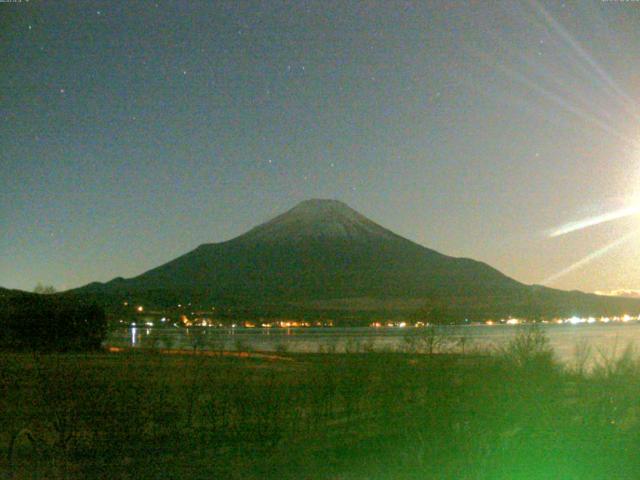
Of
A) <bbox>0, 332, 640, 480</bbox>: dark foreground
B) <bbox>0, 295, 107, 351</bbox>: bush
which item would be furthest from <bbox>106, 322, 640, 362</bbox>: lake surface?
<bbox>0, 332, 640, 480</bbox>: dark foreground

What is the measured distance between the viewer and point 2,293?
44375 millimetres

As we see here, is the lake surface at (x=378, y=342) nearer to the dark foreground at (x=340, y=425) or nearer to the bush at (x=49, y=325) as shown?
the bush at (x=49, y=325)

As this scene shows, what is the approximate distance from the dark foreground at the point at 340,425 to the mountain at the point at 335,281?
48495 mm

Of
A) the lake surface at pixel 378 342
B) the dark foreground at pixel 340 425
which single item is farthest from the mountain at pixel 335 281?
the dark foreground at pixel 340 425

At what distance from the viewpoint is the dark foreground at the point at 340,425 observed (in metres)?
11.3

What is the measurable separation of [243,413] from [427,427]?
3.00 m

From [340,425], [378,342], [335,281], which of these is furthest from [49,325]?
[335,281]

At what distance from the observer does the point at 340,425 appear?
49.3 feet

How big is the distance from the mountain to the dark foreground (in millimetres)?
48495

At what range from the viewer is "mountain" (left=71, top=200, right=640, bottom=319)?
9056cm

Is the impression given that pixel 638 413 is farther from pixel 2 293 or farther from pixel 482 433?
pixel 2 293

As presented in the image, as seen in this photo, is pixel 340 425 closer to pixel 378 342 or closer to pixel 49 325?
pixel 378 342

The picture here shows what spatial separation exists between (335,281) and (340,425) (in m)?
108

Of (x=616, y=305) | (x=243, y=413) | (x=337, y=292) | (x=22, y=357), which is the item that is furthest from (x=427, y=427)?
(x=337, y=292)
